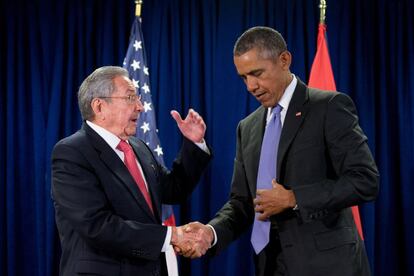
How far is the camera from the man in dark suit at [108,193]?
7.40ft

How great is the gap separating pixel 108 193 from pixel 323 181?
861mm

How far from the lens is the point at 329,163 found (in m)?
2.32

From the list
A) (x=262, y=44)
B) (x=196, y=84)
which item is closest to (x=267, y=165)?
(x=262, y=44)

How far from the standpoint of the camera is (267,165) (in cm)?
240

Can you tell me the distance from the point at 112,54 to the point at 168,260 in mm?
2604

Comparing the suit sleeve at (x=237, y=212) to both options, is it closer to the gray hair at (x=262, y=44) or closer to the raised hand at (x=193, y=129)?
the raised hand at (x=193, y=129)

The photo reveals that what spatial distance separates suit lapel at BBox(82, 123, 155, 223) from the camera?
237 centimetres

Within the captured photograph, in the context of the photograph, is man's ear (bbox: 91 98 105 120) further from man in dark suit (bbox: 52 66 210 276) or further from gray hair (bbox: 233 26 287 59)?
gray hair (bbox: 233 26 287 59)

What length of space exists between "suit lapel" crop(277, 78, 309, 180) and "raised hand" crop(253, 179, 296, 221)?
119mm

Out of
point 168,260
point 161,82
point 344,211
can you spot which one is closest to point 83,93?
point 168,260

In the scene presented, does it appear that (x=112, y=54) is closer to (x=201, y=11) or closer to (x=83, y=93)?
(x=201, y=11)

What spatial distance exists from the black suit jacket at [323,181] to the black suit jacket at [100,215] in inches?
21.3

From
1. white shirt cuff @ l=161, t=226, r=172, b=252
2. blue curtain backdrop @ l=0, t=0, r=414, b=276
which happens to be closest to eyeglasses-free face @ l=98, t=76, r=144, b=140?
white shirt cuff @ l=161, t=226, r=172, b=252

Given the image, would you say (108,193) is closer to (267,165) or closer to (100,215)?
(100,215)
